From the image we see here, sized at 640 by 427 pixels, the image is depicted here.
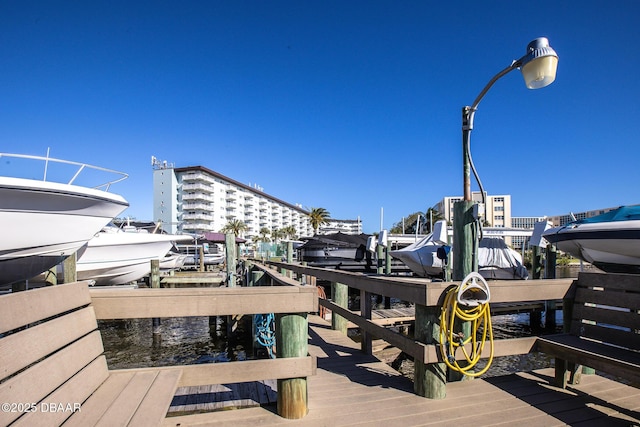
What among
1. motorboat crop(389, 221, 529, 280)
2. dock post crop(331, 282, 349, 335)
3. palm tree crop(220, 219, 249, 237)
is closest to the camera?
dock post crop(331, 282, 349, 335)

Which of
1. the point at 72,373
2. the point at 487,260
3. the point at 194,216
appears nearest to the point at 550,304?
the point at 487,260

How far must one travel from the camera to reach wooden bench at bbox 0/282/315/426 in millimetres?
1587

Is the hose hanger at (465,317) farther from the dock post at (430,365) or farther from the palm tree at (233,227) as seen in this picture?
the palm tree at (233,227)

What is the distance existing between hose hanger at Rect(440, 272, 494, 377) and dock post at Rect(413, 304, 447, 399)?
77 mm

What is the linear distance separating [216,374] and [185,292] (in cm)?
64

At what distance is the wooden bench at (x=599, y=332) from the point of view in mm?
2803

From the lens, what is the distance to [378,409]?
2828 millimetres

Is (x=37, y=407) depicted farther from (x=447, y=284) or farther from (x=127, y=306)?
(x=447, y=284)

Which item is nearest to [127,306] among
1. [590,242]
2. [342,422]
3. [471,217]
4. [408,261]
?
[342,422]

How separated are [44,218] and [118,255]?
6657mm

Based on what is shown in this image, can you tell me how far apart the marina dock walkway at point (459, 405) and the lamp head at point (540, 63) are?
9.98ft

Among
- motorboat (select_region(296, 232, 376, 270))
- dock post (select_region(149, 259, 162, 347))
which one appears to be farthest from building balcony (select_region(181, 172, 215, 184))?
dock post (select_region(149, 259, 162, 347))

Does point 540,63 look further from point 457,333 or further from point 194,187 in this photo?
point 194,187

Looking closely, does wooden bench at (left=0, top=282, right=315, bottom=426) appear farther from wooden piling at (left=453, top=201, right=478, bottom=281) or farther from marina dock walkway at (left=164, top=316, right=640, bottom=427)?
wooden piling at (left=453, top=201, right=478, bottom=281)
